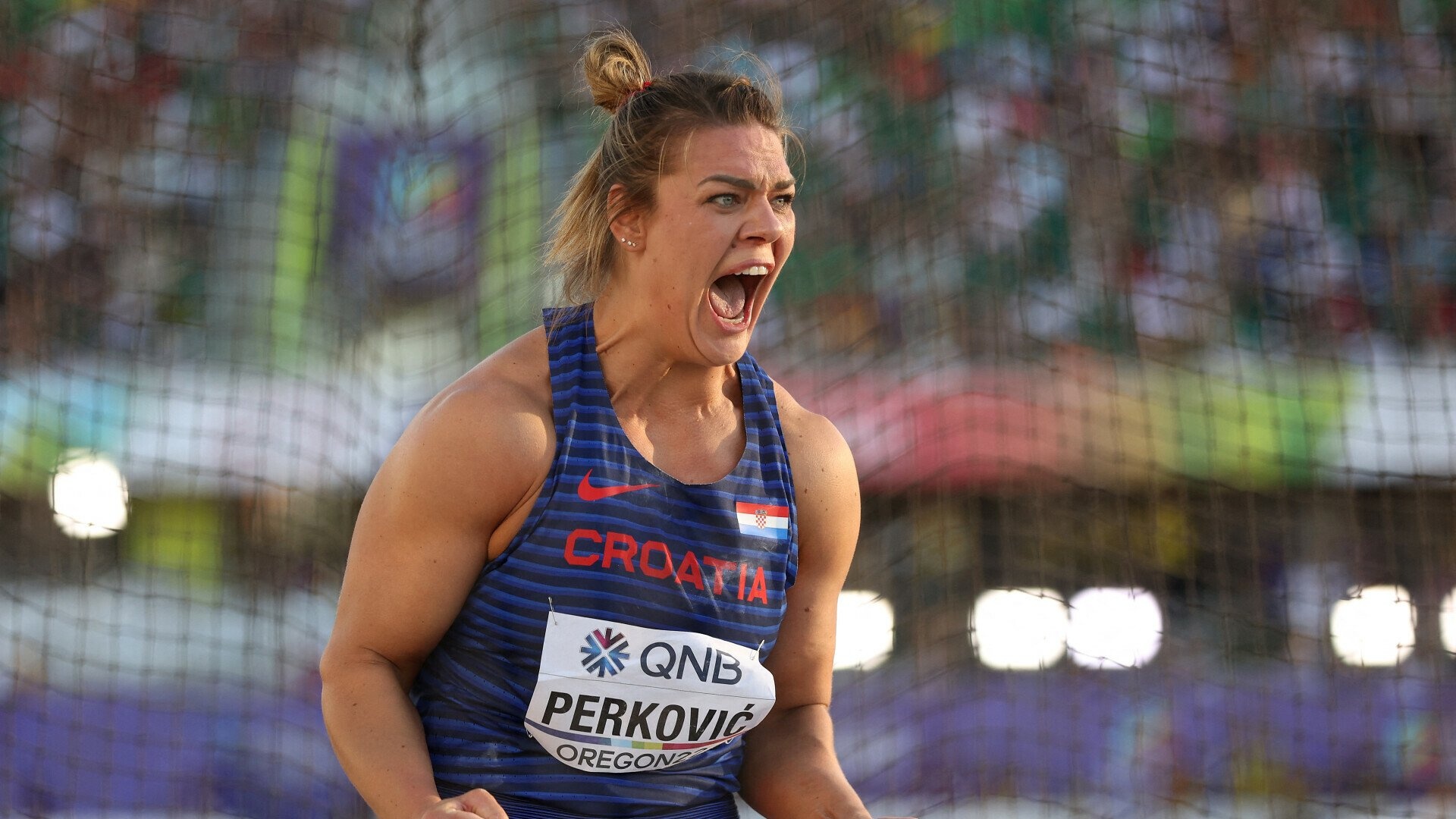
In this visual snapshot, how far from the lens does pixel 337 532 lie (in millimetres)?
4996

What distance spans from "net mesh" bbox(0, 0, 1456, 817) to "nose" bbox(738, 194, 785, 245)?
98.7 inches

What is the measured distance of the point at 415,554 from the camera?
62.8 inches

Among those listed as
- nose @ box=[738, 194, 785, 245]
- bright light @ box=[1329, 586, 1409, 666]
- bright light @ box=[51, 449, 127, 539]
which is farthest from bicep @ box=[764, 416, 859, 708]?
bright light @ box=[1329, 586, 1409, 666]

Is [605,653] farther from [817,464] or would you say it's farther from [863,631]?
[863,631]

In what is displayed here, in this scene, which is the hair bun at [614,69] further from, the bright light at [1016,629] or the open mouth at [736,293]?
the bright light at [1016,629]

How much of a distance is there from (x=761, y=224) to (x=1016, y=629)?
13.1 ft

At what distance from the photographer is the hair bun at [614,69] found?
188 centimetres

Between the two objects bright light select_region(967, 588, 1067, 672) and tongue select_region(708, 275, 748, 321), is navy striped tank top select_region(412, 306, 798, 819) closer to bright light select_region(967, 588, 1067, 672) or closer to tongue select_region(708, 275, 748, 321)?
tongue select_region(708, 275, 748, 321)

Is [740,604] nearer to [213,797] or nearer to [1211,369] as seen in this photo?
[213,797]

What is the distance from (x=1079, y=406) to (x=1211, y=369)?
0.58 metres

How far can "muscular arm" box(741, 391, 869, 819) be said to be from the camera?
1820mm

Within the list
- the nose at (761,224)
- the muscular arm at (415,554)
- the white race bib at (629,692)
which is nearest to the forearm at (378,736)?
the muscular arm at (415,554)

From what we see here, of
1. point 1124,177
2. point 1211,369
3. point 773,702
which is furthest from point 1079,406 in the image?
point 773,702

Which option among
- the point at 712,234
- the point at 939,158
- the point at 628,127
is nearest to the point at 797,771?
the point at 712,234
